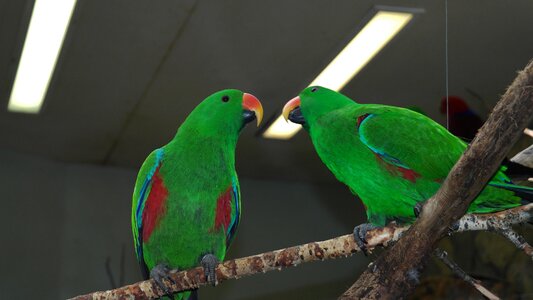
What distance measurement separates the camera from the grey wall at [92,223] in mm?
2070

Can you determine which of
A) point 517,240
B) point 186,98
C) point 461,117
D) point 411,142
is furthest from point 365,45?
point 517,240

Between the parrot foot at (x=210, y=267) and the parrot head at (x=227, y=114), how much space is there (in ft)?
0.95

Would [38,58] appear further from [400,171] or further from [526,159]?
[526,159]

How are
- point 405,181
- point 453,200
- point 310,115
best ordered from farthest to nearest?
point 310,115 → point 405,181 → point 453,200

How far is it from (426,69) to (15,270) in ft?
4.52

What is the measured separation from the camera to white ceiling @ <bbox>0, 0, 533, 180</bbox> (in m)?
2.13

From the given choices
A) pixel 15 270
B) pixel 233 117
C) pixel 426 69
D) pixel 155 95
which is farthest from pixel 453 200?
pixel 15 270

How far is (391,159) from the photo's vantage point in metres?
1.50

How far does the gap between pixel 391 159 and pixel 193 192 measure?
44 cm

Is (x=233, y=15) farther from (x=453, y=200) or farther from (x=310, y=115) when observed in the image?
(x=453, y=200)

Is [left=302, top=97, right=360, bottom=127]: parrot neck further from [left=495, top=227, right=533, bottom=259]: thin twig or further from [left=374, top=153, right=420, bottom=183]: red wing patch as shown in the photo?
[left=495, top=227, right=533, bottom=259]: thin twig

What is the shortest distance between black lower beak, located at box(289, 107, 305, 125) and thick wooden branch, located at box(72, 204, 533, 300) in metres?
0.36

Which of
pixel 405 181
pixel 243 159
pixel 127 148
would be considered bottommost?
pixel 405 181

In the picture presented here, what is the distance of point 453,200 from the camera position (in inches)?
48.0
